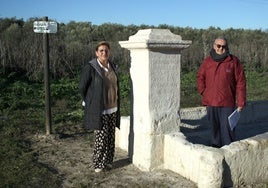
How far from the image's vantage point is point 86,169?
18.1ft

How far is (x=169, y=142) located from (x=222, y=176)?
943 millimetres

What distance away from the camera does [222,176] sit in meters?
4.57

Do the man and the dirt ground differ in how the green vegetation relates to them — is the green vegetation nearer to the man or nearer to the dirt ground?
the dirt ground

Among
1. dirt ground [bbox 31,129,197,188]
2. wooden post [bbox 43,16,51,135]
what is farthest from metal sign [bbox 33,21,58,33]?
dirt ground [bbox 31,129,197,188]

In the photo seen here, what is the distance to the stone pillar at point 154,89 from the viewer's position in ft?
16.8

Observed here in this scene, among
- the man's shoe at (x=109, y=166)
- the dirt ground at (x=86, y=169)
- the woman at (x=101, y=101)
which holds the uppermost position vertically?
the woman at (x=101, y=101)

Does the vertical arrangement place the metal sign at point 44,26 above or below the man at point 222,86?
above

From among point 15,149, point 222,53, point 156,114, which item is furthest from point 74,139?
point 222,53

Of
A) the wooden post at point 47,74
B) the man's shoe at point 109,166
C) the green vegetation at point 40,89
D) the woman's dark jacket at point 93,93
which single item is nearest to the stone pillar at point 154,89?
the man's shoe at point 109,166

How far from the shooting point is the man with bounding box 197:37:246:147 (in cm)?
552

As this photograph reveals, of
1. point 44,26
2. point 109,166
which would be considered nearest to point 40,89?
point 44,26

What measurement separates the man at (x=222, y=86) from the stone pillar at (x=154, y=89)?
1.85 feet

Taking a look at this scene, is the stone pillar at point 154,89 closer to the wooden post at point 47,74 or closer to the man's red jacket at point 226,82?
the man's red jacket at point 226,82

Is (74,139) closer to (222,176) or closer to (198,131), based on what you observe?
(198,131)
